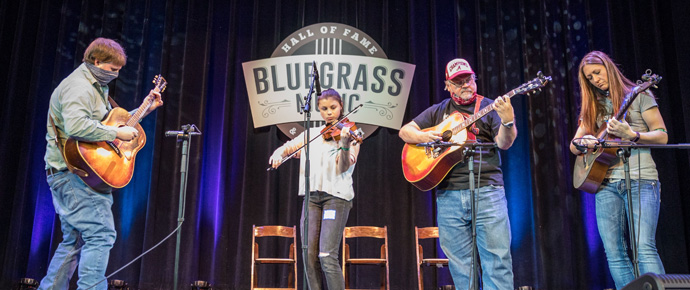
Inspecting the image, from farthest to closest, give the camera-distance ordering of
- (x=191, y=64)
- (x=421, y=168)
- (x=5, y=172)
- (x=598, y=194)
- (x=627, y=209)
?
(x=191, y=64) → (x=5, y=172) → (x=421, y=168) → (x=598, y=194) → (x=627, y=209)

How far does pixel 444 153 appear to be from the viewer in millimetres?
3635

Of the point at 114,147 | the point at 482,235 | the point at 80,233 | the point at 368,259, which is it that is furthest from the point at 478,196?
the point at 80,233

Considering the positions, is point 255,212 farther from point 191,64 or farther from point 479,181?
point 479,181

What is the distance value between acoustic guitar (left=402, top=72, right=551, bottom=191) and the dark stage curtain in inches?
79.9

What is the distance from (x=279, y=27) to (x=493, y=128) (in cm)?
342

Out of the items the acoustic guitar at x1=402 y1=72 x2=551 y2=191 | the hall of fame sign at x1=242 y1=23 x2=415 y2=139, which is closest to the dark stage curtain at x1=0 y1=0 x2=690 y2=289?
the hall of fame sign at x1=242 y1=23 x2=415 y2=139

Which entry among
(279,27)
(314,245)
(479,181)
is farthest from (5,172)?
(479,181)

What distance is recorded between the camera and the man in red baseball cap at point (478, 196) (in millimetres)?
3307

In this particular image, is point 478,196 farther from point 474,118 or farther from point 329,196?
point 329,196

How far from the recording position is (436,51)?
611 centimetres

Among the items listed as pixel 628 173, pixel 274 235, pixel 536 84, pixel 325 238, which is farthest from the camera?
pixel 274 235

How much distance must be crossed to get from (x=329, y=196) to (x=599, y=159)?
1.86 metres

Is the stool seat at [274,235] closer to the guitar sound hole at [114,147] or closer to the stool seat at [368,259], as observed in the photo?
the stool seat at [368,259]

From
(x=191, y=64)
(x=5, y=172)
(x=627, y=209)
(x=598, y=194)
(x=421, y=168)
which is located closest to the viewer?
(x=627, y=209)
